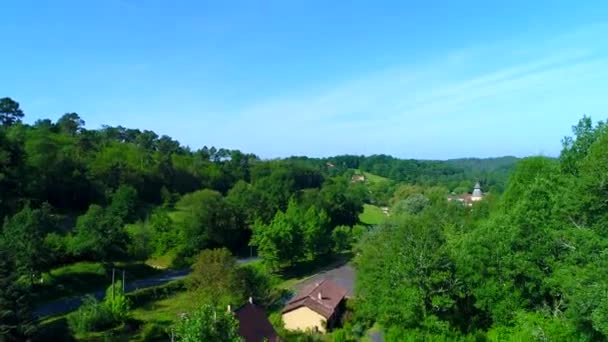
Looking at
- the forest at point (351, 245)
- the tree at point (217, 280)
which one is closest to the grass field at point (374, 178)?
the forest at point (351, 245)

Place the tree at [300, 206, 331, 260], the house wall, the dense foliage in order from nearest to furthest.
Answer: the dense foliage < the house wall < the tree at [300, 206, 331, 260]

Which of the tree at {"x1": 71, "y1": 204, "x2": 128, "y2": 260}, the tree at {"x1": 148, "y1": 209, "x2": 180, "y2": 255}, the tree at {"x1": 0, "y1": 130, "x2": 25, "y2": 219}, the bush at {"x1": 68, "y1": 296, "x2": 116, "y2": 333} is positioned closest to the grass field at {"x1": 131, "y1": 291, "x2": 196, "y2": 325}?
the bush at {"x1": 68, "y1": 296, "x2": 116, "y2": 333}

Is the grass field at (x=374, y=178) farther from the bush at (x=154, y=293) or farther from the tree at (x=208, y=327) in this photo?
the tree at (x=208, y=327)

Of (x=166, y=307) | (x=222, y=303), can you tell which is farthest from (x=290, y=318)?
(x=166, y=307)

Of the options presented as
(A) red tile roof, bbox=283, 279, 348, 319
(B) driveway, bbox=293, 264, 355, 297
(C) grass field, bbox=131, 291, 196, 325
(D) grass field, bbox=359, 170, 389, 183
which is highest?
(D) grass field, bbox=359, 170, 389, 183

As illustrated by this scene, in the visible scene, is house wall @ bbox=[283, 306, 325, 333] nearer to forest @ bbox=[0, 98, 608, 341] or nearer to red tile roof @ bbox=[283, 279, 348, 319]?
red tile roof @ bbox=[283, 279, 348, 319]

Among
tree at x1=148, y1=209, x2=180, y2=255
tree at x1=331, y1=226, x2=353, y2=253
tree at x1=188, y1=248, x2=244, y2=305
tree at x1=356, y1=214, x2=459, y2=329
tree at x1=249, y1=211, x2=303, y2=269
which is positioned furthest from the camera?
tree at x1=331, y1=226, x2=353, y2=253

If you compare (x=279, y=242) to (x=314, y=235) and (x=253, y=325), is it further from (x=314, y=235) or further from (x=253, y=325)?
(x=253, y=325)
